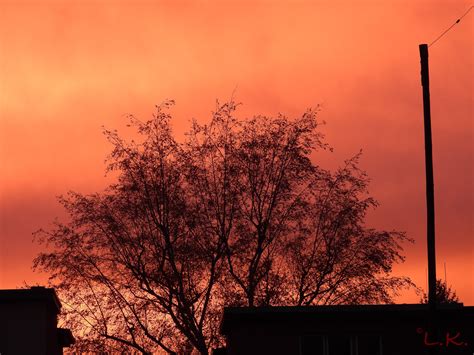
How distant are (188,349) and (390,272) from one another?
11047 millimetres

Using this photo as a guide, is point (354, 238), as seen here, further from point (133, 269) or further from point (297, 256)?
point (133, 269)

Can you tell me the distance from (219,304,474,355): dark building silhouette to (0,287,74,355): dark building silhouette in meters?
7.00

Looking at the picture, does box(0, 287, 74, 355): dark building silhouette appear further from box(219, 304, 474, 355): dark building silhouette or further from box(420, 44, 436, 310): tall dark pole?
box(420, 44, 436, 310): tall dark pole

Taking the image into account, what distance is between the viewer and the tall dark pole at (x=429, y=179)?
32656 mm

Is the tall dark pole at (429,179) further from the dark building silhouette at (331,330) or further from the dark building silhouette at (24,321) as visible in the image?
the dark building silhouette at (24,321)

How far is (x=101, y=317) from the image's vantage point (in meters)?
57.5

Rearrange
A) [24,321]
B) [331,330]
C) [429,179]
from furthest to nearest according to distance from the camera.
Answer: [24,321] < [331,330] < [429,179]

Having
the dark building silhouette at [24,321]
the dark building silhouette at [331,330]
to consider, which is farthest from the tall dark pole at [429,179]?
the dark building silhouette at [24,321]

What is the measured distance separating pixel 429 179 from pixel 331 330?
→ 28.8 ft

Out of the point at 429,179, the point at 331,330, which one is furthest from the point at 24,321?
the point at 429,179

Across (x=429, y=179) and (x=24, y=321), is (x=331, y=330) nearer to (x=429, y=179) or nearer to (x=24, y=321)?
(x=429, y=179)

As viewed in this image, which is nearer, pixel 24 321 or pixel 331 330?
pixel 331 330

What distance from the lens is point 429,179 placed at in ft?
109

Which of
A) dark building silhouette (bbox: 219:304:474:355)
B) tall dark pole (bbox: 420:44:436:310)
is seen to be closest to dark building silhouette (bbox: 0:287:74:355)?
dark building silhouette (bbox: 219:304:474:355)
